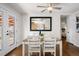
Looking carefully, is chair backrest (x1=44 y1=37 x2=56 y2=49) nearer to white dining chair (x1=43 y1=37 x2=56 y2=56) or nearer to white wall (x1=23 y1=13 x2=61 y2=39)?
white dining chair (x1=43 y1=37 x2=56 y2=56)

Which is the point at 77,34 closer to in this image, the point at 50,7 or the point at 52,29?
the point at 52,29

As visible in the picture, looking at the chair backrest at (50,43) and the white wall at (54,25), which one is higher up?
the white wall at (54,25)

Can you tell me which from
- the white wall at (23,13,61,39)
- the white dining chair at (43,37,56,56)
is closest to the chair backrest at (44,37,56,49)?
the white dining chair at (43,37,56,56)

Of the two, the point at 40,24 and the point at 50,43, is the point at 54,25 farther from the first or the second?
the point at 50,43

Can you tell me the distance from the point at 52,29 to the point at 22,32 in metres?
2.00

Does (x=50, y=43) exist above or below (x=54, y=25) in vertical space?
below

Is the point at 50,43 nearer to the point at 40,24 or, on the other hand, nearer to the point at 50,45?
the point at 50,45

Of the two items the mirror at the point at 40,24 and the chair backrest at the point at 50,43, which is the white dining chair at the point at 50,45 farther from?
the mirror at the point at 40,24

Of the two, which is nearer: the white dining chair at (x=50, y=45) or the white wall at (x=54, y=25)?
the white dining chair at (x=50, y=45)

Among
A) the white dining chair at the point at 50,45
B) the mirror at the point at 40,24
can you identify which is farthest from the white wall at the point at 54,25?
the white dining chair at the point at 50,45

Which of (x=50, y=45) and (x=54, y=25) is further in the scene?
(x=54, y=25)

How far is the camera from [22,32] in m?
8.17

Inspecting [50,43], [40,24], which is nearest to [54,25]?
[40,24]

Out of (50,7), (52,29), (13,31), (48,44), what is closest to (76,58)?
(48,44)
